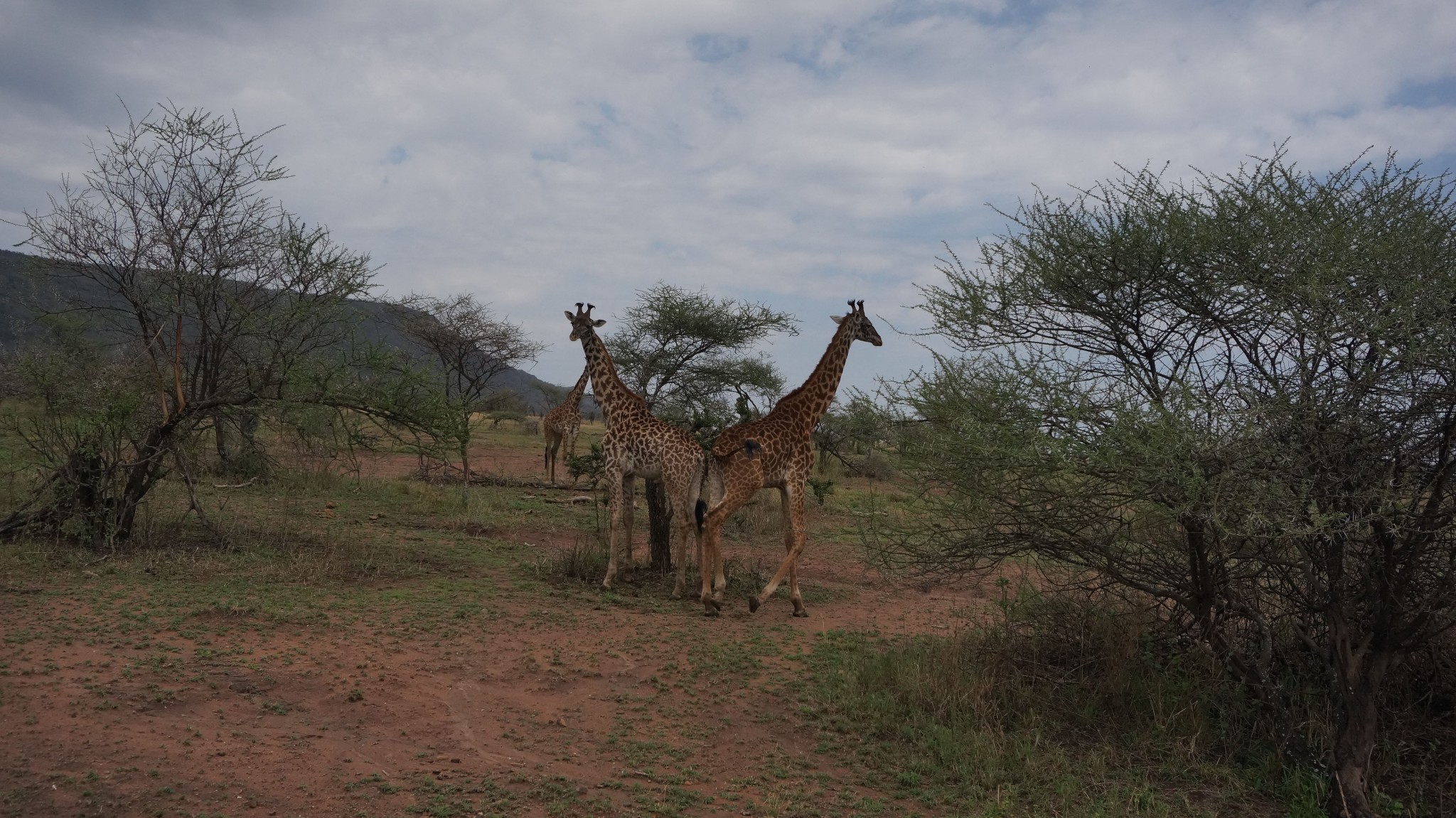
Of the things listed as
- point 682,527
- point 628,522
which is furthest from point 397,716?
point 628,522

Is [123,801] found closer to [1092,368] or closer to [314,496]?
[1092,368]

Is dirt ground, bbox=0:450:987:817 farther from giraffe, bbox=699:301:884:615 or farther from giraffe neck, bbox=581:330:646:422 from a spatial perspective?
giraffe neck, bbox=581:330:646:422

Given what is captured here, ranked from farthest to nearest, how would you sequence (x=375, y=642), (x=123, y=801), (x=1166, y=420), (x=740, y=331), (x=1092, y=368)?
(x=740, y=331) → (x=375, y=642) → (x=1092, y=368) → (x=1166, y=420) → (x=123, y=801)

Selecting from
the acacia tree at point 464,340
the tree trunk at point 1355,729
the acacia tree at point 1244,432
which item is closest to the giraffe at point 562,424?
the acacia tree at point 464,340

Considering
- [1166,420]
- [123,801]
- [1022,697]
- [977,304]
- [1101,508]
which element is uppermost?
[977,304]

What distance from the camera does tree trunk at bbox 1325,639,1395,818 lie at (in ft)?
15.9

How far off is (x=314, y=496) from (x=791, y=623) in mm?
7671

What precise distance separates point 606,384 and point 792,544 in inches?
102

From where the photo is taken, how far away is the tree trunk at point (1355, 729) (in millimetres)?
4844

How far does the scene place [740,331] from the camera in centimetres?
1428

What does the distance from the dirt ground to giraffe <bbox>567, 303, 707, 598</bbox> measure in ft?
3.71

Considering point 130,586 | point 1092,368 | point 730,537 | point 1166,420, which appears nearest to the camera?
point 1166,420

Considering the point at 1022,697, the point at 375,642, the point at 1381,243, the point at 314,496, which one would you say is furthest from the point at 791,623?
the point at 314,496

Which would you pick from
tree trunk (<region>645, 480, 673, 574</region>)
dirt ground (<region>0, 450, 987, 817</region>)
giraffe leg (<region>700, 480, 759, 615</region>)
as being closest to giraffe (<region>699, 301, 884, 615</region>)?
giraffe leg (<region>700, 480, 759, 615</region>)
